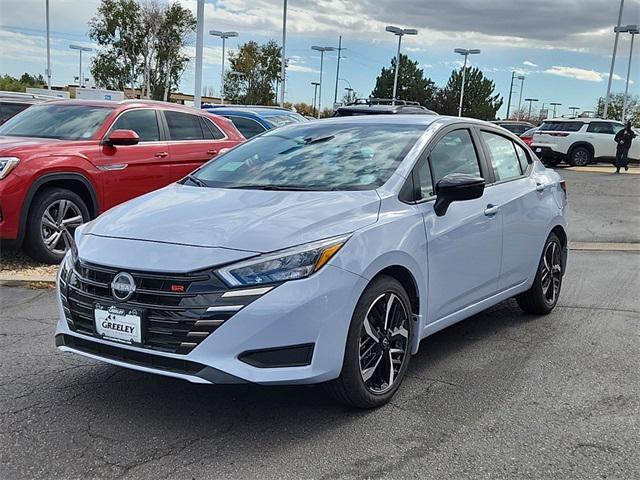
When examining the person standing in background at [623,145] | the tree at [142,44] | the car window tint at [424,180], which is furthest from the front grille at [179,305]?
→ the tree at [142,44]

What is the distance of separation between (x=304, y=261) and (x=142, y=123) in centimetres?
567

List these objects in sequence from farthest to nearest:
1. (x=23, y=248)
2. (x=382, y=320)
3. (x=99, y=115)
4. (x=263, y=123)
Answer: (x=263, y=123)
(x=99, y=115)
(x=23, y=248)
(x=382, y=320)

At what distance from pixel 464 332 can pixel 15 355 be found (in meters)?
3.25

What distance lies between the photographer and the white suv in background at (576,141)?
952 inches

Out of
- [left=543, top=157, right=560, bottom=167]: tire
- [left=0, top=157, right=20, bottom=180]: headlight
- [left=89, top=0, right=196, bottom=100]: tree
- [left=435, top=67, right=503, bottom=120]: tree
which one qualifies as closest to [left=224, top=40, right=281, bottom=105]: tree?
[left=89, top=0, right=196, bottom=100]: tree

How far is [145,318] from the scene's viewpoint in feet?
10.4

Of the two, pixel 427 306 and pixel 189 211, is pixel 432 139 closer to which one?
pixel 427 306

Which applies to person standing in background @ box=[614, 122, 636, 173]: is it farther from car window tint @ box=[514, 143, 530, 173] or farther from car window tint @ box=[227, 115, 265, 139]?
car window tint @ box=[514, 143, 530, 173]

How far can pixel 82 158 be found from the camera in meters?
7.20

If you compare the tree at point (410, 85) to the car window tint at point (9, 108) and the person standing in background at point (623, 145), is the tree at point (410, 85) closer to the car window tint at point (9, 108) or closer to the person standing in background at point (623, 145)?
the person standing in background at point (623, 145)

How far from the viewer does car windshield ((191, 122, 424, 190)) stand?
4109 millimetres

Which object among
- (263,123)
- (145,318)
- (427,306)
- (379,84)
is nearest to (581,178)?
(263,123)

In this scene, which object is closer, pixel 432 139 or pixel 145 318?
pixel 145 318

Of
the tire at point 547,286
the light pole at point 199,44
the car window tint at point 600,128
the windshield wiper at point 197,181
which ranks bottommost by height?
the tire at point 547,286
